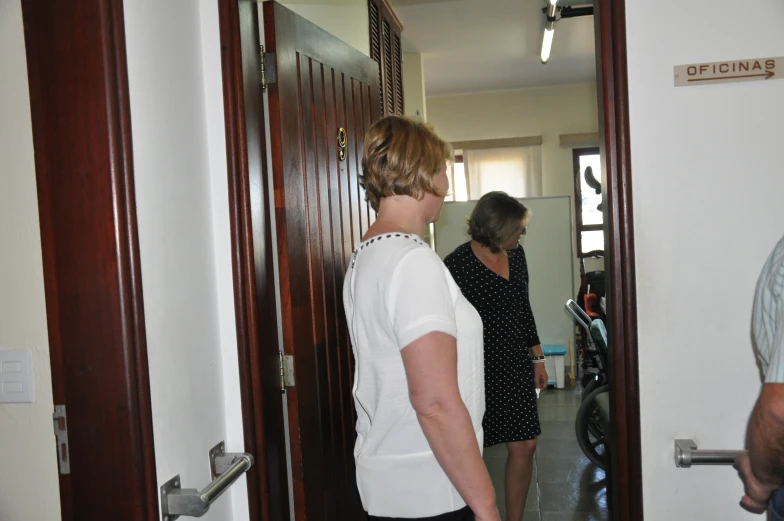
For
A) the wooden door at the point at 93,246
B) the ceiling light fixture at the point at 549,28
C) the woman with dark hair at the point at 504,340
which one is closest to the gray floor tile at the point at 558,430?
the woman with dark hair at the point at 504,340

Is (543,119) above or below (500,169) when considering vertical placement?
above

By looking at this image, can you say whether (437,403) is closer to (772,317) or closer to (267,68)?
(772,317)

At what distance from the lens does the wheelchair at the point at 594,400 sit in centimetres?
335

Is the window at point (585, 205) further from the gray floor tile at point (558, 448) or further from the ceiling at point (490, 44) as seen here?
the gray floor tile at point (558, 448)

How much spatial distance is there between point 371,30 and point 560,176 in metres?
4.42

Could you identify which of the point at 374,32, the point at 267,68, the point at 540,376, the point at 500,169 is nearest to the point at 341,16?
the point at 374,32

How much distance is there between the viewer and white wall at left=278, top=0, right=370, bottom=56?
9.04 ft

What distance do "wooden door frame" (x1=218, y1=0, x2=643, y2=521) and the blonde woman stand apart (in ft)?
0.83

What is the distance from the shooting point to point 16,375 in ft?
3.99

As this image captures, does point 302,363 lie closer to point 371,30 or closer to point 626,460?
point 626,460

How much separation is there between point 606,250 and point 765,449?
557mm

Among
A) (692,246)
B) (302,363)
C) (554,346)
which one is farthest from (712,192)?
(554,346)

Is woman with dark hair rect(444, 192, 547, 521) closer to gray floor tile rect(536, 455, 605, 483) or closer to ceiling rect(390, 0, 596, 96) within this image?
gray floor tile rect(536, 455, 605, 483)

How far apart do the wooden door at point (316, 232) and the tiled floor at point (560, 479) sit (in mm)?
1452
